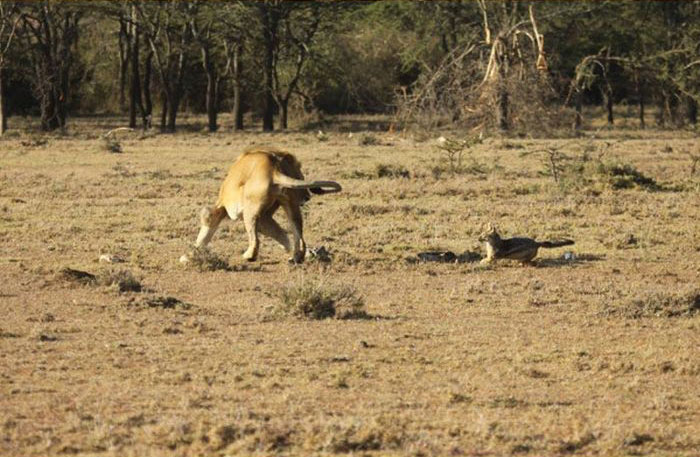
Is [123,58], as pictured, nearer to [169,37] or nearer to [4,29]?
[169,37]

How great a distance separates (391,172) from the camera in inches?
930

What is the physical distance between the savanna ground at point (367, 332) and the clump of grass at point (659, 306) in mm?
21

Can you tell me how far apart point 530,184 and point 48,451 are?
51.3 ft

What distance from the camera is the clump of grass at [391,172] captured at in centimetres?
2339

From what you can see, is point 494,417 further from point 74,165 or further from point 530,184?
point 74,165

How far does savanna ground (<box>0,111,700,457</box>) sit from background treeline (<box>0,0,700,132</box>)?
13352 millimetres

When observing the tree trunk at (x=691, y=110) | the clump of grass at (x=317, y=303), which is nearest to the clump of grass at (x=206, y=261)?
the clump of grass at (x=317, y=303)

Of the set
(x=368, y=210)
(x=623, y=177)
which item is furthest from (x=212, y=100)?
(x=368, y=210)

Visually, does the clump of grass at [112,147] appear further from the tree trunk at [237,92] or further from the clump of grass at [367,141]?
the tree trunk at [237,92]

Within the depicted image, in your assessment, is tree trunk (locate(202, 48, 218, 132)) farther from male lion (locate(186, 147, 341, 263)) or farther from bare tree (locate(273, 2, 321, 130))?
male lion (locate(186, 147, 341, 263))

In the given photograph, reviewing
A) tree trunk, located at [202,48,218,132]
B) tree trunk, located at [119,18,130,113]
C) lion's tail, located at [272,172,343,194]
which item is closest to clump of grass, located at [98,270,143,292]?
lion's tail, located at [272,172,343,194]

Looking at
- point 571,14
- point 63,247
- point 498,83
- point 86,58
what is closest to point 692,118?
point 571,14

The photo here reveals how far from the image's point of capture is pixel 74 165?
26375 mm

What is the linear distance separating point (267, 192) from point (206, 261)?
35.7 inches
